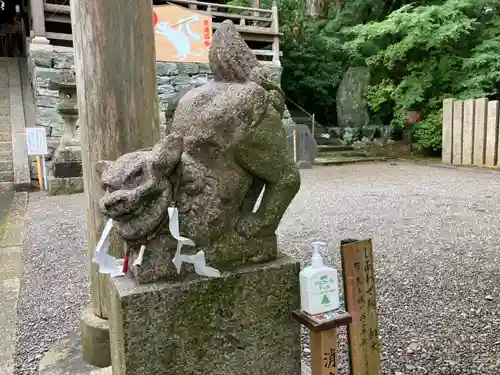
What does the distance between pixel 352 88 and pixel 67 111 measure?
8.21 meters

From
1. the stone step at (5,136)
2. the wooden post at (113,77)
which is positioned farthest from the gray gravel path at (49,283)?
the stone step at (5,136)

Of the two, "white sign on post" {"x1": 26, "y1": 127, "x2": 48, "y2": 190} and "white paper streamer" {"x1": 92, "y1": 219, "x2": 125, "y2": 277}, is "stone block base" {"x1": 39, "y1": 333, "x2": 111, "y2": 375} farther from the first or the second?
"white sign on post" {"x1": 26, "y1": 127, "x2": 48, "y2": 190}

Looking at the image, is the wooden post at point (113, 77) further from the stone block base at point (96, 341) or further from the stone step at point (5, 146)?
the stone step at point (5, 146)

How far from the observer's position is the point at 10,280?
132 inches

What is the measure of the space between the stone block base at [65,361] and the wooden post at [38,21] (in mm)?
8072

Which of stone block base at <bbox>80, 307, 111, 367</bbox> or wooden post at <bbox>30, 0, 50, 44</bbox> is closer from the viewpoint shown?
stone block base at <bbox>80, 307, 111, 367</bbox>

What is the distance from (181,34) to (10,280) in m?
7.14

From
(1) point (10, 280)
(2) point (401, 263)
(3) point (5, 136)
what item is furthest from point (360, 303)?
(3) point (5, 136)

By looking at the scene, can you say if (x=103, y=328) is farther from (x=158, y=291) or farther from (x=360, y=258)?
(x=360, y=258)

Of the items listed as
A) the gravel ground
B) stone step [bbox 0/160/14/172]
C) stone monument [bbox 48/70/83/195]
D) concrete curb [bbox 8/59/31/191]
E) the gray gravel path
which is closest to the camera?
the gravel ground

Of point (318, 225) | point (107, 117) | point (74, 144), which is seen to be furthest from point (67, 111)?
point (107, 117)

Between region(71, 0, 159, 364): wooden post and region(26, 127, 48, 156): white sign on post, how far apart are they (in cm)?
539

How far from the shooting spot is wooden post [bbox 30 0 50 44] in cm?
855

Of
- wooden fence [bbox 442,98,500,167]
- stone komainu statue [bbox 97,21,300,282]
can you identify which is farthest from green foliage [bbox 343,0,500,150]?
stone komainu statue [bbox 97,21,300,282]
